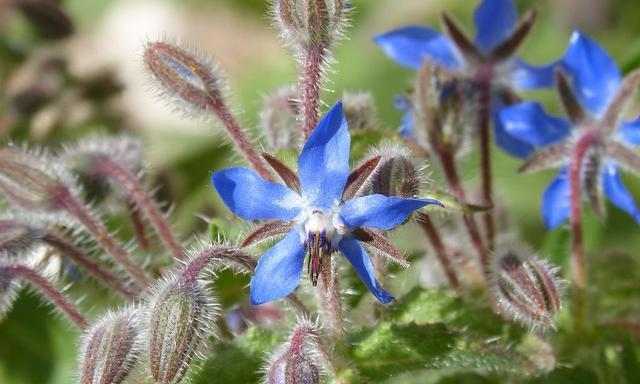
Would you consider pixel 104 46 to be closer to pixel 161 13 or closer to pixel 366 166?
pixel 161 13

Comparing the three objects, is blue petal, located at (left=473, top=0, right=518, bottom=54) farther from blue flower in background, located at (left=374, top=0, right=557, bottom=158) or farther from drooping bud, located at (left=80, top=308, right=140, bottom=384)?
drooping bud, located at (left=80, top=308, right=140, bottom=384)

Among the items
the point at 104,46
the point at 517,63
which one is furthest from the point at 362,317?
the point at 104,46

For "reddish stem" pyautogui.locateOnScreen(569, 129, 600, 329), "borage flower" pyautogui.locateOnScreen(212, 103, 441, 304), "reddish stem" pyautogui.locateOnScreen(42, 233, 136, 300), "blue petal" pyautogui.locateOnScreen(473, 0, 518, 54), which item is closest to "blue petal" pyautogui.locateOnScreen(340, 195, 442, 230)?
"borage flower" pyautogui.locateOnScreen(212, 103, 441, 304)

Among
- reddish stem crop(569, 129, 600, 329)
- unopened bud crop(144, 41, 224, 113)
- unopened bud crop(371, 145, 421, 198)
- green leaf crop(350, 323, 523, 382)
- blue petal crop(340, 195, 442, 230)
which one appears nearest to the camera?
blue petal crop(340, 195, 442, 230)

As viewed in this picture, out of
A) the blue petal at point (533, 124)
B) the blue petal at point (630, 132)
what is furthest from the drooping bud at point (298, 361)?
the blue petal at point (630, 132)

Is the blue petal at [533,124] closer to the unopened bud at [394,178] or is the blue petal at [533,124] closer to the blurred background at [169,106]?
the blurred background at [169,106]

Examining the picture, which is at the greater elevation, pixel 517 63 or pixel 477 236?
pixel 517 63

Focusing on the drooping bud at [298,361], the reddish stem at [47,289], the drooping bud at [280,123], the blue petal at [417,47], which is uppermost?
the blue petal at [417,47]
